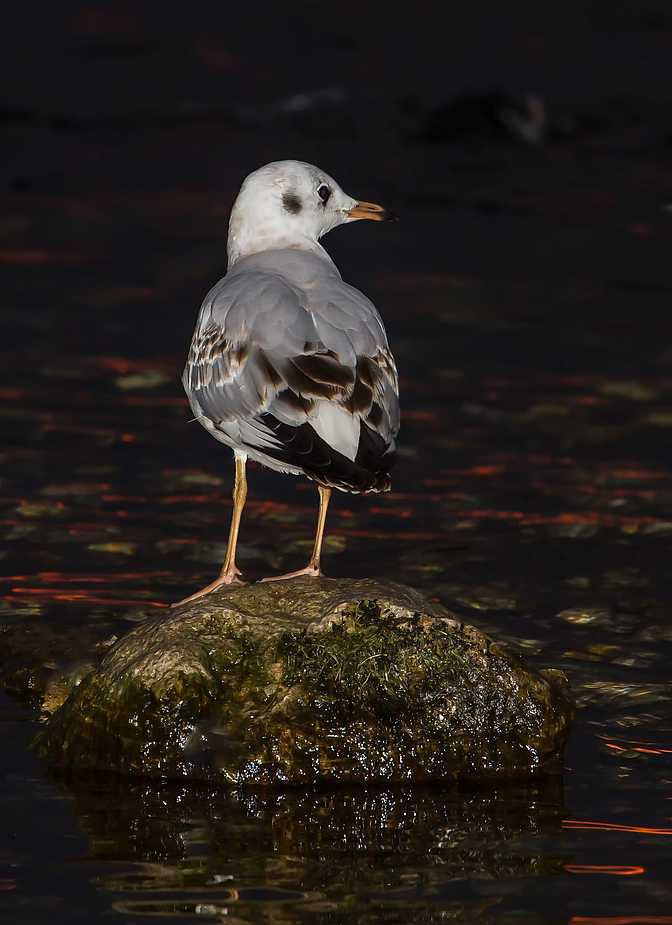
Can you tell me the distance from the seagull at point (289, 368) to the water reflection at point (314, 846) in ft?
3.83

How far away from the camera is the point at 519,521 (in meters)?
9.48

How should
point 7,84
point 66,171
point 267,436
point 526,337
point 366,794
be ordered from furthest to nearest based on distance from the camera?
point 7,84, point 66,171, point 526,337, point 267,436, point 366,794

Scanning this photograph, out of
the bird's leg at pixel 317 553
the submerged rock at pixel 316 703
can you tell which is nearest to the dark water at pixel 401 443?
the submerged rock at pixel 316 703

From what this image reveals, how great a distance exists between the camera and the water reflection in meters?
5.14

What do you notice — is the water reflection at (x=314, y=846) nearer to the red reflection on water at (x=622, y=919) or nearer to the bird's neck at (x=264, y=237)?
the red reflection on water at (x=622, y=919)

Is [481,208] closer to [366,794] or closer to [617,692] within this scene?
[617,692]

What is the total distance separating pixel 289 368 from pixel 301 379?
86 millimetres

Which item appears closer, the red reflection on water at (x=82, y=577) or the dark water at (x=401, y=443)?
the dark water at (x=401, y=443)

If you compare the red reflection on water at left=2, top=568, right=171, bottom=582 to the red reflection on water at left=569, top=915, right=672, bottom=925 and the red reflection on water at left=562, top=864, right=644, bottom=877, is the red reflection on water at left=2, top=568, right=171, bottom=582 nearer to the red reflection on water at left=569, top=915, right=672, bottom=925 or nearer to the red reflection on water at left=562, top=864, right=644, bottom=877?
the red reflection on water at left=562, top=864, right=644, bottom=877

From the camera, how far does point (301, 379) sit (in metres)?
6.37

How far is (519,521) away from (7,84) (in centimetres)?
1857

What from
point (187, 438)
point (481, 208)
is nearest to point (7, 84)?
point (481, 208)

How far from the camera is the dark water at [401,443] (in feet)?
17.9

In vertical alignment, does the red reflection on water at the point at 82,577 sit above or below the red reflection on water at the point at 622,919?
above
